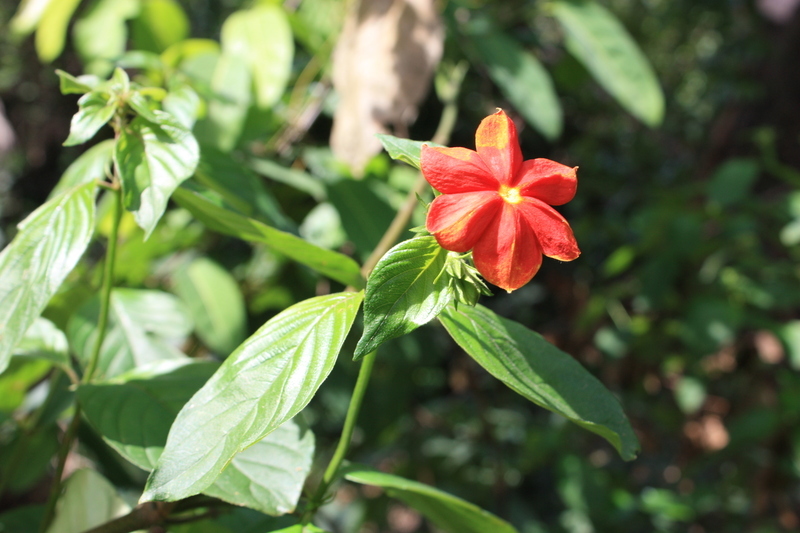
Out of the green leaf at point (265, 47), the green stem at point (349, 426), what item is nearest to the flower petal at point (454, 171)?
the green stem at point (349, 426)

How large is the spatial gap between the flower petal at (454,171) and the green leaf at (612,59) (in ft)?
2.67

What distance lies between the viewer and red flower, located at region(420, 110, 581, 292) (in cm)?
36

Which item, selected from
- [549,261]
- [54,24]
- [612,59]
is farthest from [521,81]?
[54,24]

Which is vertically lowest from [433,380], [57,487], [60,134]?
[433,380]

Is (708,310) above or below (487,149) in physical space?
below

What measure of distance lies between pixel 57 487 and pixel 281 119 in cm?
74

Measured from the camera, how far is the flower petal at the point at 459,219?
0.36 m

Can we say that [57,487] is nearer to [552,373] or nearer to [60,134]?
[552,373]

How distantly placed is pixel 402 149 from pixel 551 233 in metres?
0.12

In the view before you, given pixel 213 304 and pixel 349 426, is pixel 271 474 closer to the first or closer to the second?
pixel 349 426

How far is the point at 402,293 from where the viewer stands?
1.18 ft

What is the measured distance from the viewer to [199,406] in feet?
1.29

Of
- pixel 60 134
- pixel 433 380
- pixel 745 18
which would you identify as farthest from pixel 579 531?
pixel 60 134

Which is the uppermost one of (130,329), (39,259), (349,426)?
(39,259)
